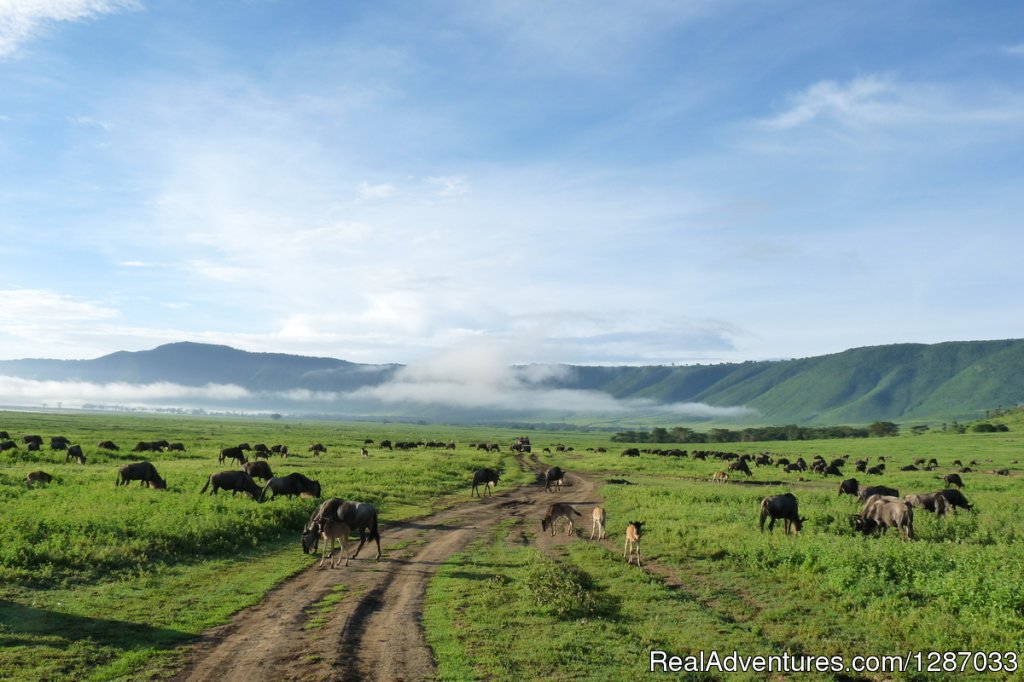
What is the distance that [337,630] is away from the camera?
1402 cm

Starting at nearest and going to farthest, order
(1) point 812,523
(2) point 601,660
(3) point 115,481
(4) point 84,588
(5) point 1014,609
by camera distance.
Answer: (2) point 601,660
(5) point 1014,609
(4) point 84,588
(1) point 812,523
(3) point 115,481

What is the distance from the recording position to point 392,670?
38.8 ft

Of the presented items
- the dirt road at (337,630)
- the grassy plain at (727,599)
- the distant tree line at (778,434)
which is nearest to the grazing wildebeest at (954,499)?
the grassy plain at (727,599)

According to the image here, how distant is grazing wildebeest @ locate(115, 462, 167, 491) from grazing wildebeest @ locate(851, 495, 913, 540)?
115ft

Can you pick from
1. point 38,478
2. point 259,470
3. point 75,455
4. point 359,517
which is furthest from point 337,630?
point 75,455

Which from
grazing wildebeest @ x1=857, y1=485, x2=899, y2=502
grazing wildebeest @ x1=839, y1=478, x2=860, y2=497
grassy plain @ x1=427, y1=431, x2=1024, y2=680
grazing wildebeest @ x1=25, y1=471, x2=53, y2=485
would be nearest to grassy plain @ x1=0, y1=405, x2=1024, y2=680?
grassy plain @ x1=427, y1=431, x2=1024, y2=680

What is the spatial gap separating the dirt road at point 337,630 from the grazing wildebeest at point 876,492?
964 inches

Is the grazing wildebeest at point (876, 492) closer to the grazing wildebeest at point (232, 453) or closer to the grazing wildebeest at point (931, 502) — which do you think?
the grazing wildebeest at point (931, 502)

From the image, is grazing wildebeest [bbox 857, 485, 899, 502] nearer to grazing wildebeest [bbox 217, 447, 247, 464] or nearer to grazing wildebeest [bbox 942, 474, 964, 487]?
grazing wildebeest [bbox 942, 474, 964, 487]

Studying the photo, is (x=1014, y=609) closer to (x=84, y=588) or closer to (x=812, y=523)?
(x=812, y=523)

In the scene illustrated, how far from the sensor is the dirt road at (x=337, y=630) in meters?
11.8

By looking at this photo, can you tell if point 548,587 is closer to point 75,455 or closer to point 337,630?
point 337,630

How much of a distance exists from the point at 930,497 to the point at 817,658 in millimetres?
23073

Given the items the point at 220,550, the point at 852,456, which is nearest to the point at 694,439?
the point at 852,456
